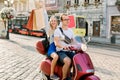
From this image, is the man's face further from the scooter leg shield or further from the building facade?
the building facade

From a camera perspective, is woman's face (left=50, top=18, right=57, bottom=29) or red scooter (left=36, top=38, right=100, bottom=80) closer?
red scooter (left=36, top=38, right=100, bottom=80)

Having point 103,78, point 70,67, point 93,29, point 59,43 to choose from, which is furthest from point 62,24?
point 93,29

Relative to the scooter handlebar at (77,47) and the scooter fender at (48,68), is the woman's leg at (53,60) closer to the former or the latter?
the scooter fender at (48,68)

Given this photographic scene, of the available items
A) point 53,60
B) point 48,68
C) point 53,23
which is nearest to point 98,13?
point 53,23

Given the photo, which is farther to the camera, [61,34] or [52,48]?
[52,48]

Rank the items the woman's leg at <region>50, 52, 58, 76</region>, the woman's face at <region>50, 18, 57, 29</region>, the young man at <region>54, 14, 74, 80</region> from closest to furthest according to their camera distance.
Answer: the young man at <region>54, 14, 74, 80</region> < the woman's leg at <region>50, 52, 58, 76</region> < the woman's face at <region>50, 18, 57, 29</region>

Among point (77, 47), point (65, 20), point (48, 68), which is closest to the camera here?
point (77, 47)

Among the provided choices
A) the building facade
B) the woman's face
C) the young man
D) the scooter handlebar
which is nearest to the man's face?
the young man

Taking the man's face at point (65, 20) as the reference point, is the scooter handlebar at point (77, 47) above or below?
below

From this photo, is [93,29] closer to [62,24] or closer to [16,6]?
[16,6]

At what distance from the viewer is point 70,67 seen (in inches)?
233

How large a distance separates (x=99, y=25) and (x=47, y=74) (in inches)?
1124

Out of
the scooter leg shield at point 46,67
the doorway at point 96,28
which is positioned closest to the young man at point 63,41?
the scooter leg shield at point 46,67

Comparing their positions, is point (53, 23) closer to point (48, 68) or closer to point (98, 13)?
point (48, 68)
